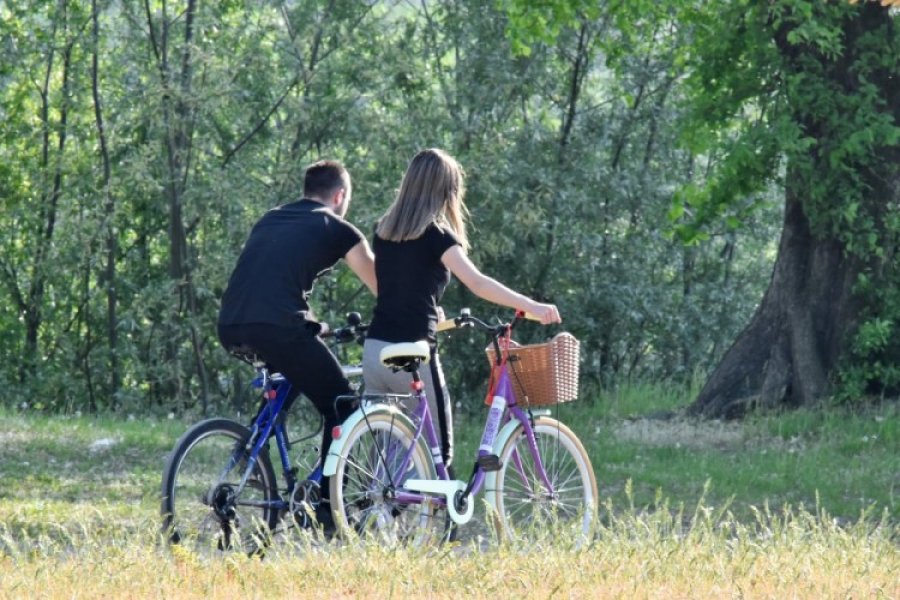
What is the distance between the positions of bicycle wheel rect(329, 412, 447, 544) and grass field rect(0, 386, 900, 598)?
301mm

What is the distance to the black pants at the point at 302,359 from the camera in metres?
7.34

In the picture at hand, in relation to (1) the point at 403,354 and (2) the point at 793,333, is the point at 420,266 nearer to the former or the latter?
(1) the point at 403,354

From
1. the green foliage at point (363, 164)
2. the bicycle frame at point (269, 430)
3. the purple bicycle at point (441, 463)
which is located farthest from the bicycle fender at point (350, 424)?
the green foliage at point (363, 164)

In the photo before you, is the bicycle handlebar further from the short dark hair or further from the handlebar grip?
the short dark hair

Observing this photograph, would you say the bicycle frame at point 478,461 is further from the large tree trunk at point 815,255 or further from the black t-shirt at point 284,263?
the large tree trunk at point 815,255

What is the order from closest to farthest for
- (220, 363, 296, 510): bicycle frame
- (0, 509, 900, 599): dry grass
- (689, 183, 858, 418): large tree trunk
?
1. (0, 509, 900, 599): dry grass
2. (220, 363, 296, 510): bicycle frame
3. (689, 183, 858, 418): large tree trunk

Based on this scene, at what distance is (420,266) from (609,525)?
1869 millimetres

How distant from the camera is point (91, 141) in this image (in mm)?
23219

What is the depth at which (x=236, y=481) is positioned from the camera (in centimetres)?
736

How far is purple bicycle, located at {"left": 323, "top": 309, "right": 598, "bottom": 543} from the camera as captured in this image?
24.4ft

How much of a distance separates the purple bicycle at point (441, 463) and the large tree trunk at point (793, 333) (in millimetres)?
6620

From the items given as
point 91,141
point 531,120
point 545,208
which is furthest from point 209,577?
point 91,141

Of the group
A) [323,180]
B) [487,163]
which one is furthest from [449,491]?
[487,163]

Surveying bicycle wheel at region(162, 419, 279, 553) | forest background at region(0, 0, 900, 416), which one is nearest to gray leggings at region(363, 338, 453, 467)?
bicycle wheel at region(162, 419, 279, 553)
